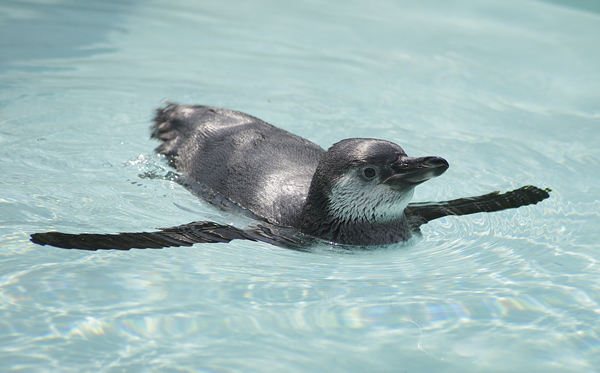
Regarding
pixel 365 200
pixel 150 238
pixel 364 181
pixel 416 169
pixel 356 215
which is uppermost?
pixel 416 169

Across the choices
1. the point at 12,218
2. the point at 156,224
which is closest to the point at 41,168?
the point at 12,218

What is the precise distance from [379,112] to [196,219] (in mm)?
2832

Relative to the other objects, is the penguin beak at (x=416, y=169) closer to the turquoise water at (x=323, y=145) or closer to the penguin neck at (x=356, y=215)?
the penguin neck at (x=356, y=215)

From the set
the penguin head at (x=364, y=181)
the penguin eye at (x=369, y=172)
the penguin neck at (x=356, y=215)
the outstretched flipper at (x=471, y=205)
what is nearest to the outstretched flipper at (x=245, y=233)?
the outstretched flipper at (x=471, y=205)

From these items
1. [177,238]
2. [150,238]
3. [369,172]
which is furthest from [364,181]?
[150,238]

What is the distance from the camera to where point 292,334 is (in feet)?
10.1

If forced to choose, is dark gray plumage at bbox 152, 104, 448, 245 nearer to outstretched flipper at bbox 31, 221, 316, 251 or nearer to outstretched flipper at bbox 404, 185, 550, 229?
outstretched flipper at bbox 31, 221, 316, 251

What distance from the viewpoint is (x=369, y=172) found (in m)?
3.86

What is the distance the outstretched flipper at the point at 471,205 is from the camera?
4391 mm

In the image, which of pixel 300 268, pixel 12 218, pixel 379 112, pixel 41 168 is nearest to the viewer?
pixel 300 268

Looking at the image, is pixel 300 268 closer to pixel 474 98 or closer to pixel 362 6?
pixel 474 98

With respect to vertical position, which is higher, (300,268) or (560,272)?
(560,272)

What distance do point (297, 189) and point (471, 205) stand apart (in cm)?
118

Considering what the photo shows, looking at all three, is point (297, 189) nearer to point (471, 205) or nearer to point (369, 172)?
point (369, 172)
